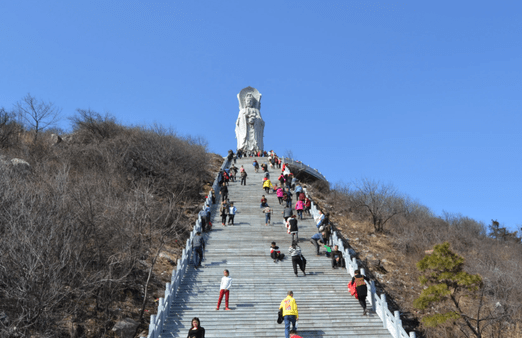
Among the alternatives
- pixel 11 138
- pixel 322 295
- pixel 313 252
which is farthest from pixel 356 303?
pixel 11 138

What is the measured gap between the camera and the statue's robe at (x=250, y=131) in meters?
48.7

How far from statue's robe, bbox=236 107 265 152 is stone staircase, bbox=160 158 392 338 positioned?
29473 mm

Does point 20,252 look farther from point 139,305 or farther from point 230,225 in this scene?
point 230,225

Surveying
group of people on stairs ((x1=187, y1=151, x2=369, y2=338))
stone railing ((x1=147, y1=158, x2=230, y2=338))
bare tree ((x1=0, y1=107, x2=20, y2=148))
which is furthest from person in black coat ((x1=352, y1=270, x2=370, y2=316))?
bare tree ((x1=0, y1=107, x2=20, y2=148))

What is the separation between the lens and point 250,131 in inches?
1933

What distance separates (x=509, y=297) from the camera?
16656 millimetres

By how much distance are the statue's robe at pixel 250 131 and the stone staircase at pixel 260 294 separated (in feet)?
96.7

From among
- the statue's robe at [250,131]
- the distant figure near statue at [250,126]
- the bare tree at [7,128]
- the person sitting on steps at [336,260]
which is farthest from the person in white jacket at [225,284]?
the statue's robe at [250,131]

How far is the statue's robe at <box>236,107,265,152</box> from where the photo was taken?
160ft

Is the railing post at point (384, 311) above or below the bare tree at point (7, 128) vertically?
below

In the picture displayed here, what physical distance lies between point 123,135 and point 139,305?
2015 cm

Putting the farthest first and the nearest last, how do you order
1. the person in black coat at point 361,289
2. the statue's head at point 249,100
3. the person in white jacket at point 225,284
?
the statue's head at point 249,100, the person in black coat at point 361,289, the person in white jacket at point 225,284

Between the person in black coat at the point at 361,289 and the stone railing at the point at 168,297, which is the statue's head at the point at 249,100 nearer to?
the stone railing at the point at 168,297

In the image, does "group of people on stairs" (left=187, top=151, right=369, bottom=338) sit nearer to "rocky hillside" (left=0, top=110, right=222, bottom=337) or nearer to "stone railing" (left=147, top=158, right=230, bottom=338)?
"stone railing" (left=147, top=158, right=230, bottom=338)
